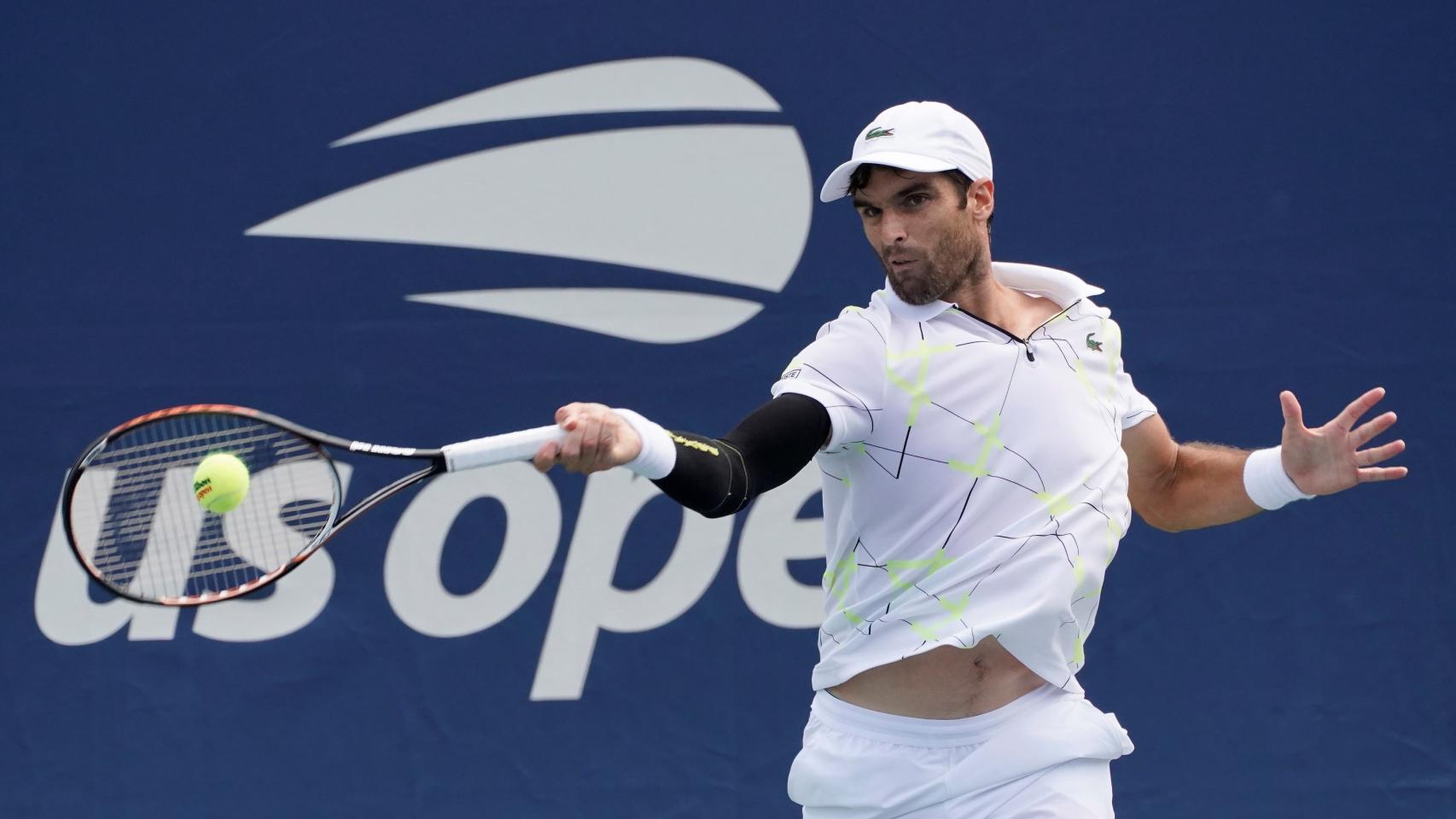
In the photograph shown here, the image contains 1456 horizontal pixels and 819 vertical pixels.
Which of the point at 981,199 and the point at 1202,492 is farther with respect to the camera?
the point at 1202,492

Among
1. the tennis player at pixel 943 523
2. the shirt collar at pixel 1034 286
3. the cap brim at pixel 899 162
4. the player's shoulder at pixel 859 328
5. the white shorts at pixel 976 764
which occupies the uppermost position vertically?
the cap brim at pixel 899 162

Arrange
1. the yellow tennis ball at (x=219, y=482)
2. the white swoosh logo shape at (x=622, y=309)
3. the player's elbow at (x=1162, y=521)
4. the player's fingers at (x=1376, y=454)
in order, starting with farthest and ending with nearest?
the white swoosh logo shape at (x=622, y=309) → the player's elbow at (x=1162, y=521) → the player's fingers at (x=1376, y=454) → the yellow tennis ball at (x=219, y=482)

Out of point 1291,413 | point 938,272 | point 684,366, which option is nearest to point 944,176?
point 938,272

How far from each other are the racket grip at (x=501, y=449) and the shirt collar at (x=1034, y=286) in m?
0.79

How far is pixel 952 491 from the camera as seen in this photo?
2.66 m

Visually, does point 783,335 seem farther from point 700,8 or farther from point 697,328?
point 700,8

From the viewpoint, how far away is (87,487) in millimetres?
4262

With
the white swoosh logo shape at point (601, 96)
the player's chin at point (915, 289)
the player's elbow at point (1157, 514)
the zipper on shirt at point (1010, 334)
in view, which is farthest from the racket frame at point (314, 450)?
the white swoosh logo shape at point (601, 96)

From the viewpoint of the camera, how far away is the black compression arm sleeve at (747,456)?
2.34m

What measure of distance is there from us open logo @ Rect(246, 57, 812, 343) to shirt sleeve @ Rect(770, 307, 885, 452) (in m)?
1.61

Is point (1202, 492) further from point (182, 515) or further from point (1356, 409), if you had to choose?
point (182, 515)

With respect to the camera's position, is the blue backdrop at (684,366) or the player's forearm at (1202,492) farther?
the blue backdrop at (684,366)

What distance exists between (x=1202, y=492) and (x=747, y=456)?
118cm

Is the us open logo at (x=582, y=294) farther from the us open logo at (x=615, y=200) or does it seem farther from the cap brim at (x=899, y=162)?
the cap brim at (x=899, y=162)
